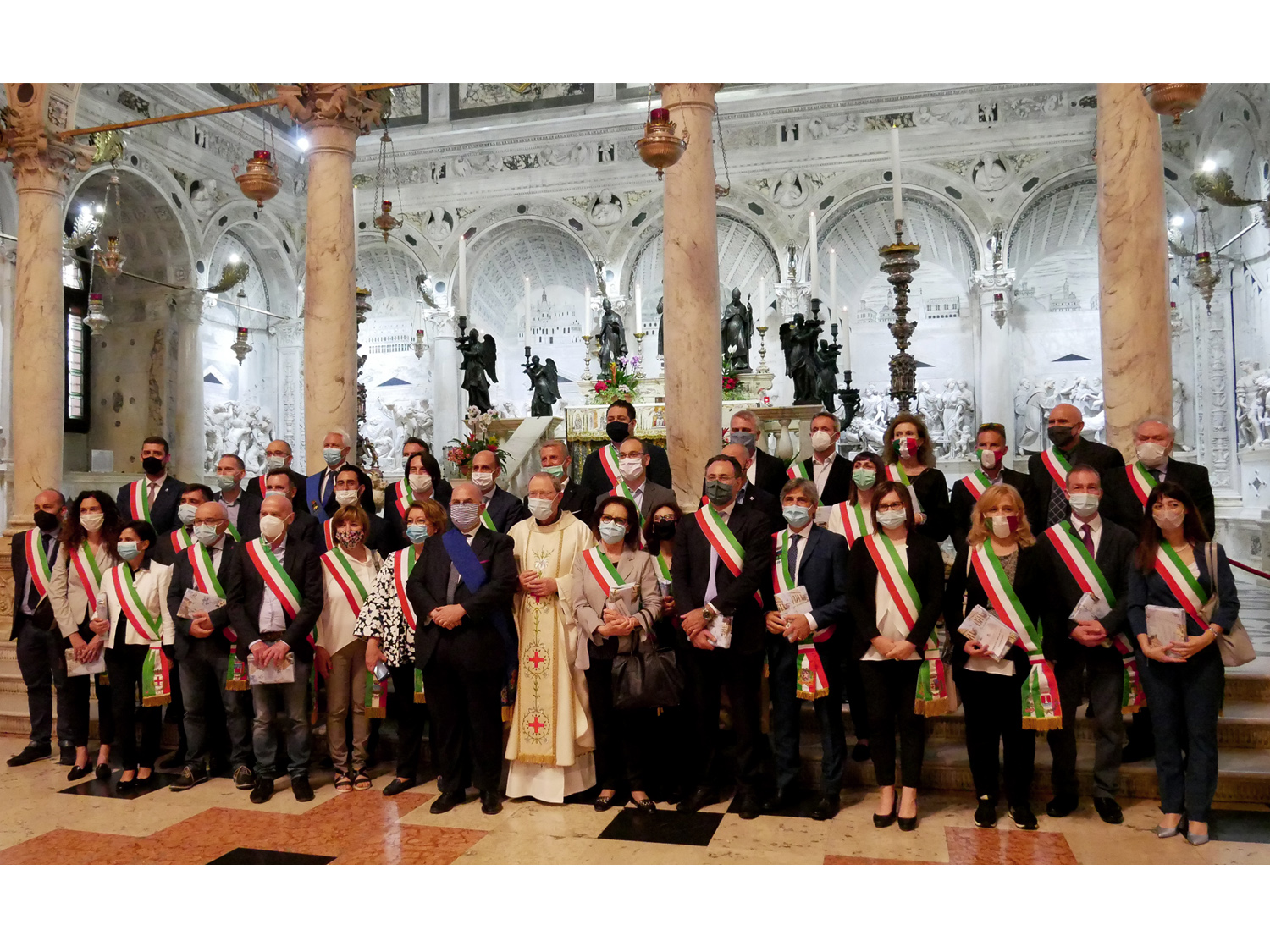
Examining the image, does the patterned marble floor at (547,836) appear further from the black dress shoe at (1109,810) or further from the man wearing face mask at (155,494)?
the man wearing face mask at (155,494)

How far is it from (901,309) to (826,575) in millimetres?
4131

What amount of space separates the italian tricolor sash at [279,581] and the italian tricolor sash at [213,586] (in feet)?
0.87

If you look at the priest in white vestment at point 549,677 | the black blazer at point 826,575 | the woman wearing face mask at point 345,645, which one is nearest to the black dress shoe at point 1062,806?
the black blazer at point 826,575

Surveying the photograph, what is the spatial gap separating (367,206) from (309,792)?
17.6 m

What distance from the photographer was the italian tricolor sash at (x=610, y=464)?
638 centimetres

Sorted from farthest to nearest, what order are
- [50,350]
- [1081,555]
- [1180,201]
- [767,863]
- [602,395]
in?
[1180,201] → [602,395] → [50,350] → [1081,555] → [767,863]

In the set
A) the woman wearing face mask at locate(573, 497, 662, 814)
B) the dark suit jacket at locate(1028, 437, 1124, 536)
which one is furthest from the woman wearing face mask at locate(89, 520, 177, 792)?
the dark suit jacket at locate(1028, 437, 1124, 536)

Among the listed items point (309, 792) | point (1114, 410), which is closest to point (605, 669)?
point (309, 792)

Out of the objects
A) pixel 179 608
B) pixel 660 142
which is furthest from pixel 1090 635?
pixel 179 608

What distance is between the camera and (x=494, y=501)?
611 cm

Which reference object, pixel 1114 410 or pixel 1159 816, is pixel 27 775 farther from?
pixel 1114 410

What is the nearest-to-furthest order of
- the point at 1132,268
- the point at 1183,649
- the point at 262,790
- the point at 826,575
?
the point at 1183,649
the point at 826,575
the point at 262,790
the point at 1132,268

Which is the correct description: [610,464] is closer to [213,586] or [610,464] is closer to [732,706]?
[732,706]

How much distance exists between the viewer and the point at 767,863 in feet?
14.5
